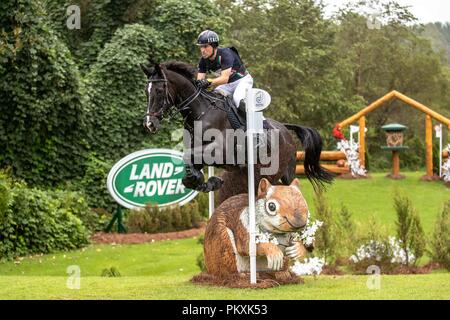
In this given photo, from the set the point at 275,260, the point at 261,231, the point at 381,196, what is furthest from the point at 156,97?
the point at 381,196

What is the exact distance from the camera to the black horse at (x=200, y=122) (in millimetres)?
8906

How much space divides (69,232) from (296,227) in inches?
339

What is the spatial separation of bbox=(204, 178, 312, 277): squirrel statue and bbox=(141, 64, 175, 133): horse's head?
137cm

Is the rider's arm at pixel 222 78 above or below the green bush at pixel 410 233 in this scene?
above

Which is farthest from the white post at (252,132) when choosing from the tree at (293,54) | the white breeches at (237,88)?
the tree at (293,54)

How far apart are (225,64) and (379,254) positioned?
17.0ft

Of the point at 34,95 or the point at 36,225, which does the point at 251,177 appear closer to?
the point at 36,225

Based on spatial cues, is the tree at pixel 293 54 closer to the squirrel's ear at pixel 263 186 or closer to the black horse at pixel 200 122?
the black horse at pixel 200 122

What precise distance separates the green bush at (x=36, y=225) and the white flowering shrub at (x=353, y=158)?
427 inches

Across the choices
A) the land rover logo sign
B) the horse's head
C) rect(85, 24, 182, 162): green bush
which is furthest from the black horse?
rect(85, 24, 182, 162): green bush

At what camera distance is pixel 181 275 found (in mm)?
13023

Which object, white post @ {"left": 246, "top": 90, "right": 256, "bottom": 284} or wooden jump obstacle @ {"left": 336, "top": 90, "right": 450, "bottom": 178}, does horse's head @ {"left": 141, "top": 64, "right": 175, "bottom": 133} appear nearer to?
white post @ {"left": 246, "top": 90, "right": 256, "bottom": 284}
